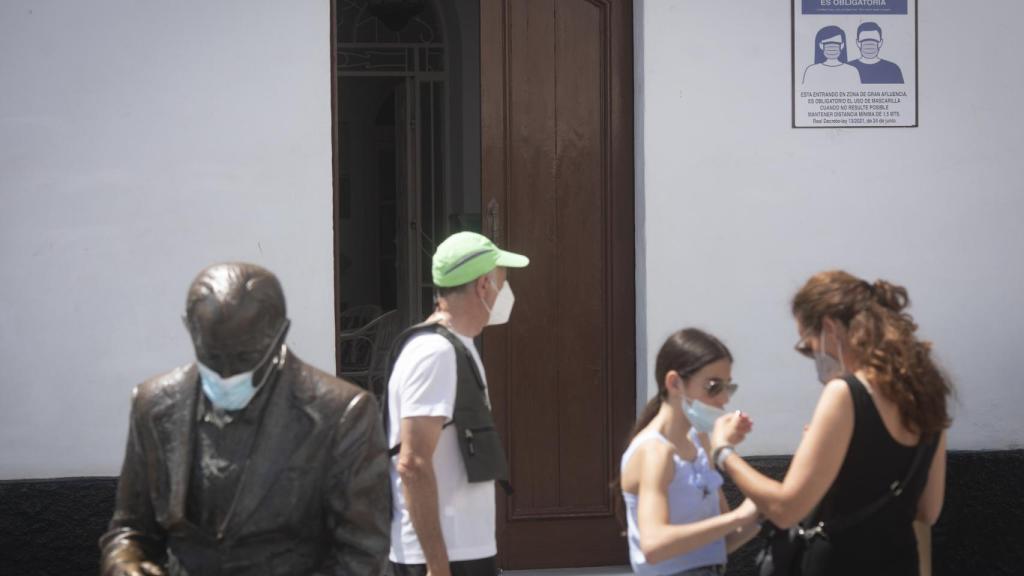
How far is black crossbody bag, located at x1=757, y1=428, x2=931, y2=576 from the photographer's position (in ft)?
11.4

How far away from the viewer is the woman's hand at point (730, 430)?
3512mm

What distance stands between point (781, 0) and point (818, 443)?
3.50 m

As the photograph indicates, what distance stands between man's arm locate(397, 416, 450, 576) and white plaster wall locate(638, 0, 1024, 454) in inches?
106

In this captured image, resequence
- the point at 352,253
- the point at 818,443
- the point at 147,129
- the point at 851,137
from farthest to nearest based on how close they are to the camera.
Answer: the point at 352,253 < the point at 851,137 < the point at 147,129 < the point at 818,443

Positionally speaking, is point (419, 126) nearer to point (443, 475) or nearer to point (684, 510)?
point (443, 475)

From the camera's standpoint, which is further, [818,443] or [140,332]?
[140,332]

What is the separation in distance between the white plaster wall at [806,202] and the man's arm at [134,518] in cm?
371

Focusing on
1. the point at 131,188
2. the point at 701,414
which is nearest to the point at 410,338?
the point at 701,414

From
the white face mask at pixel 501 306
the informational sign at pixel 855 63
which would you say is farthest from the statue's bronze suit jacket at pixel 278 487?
the informational sign at pixel 855 63

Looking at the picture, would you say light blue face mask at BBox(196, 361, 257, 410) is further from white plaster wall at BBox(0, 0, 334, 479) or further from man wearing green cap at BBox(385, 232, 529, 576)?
white plaster wall at BBox(0, 0, 334, 479)

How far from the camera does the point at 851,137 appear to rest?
6375 mm

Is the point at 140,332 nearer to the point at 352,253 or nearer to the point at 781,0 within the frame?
the point at 781,0

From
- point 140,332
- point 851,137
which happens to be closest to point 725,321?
point 851,137

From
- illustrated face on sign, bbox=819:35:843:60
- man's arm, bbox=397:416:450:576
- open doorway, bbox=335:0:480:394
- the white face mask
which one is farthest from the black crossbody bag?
open doorway, bbox=335:0:480:394
